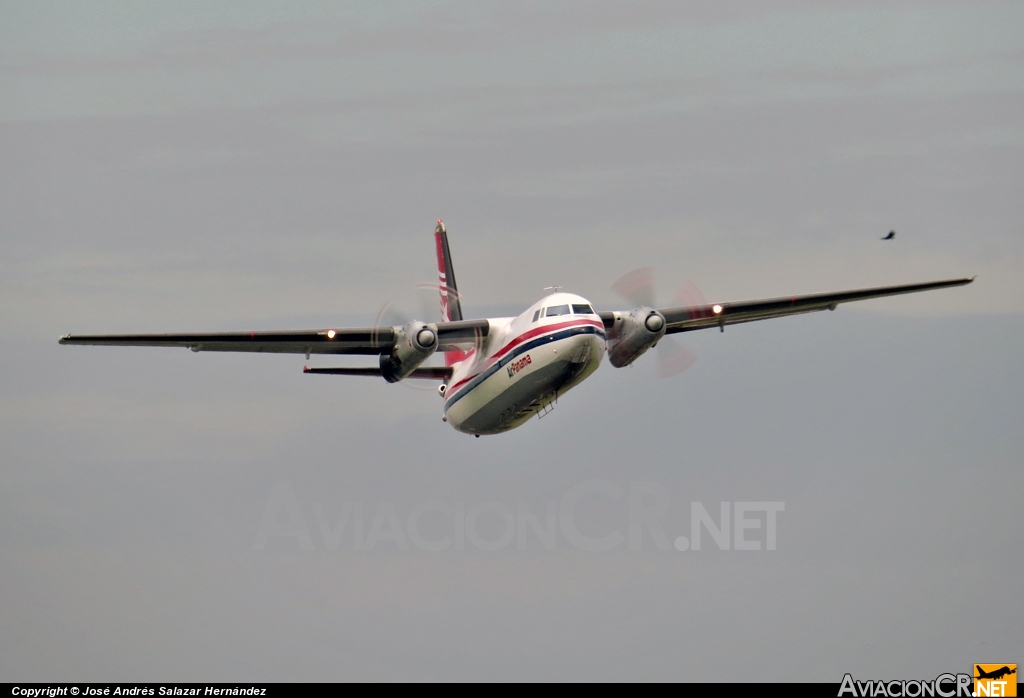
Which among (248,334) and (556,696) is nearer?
(248,334)

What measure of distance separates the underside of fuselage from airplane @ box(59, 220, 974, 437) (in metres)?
0.03

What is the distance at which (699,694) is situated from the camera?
45125 mm

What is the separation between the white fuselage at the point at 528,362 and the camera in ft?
119

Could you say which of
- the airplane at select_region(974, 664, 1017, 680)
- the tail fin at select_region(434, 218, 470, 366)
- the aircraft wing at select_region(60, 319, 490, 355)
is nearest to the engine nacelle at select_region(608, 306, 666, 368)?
the aircraft wing at select_region(60, 319, 490, 355)

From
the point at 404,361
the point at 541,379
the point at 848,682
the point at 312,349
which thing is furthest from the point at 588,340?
the point at 848,682

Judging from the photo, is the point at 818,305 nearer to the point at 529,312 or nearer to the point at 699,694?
the point at 529,312

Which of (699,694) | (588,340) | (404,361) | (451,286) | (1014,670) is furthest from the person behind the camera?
(451,286)

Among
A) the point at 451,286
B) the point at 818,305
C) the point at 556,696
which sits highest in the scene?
the point at 451,286

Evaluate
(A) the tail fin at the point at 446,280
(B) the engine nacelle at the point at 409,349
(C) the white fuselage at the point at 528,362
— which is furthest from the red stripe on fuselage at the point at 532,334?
(A) the tail fin at the point at 446,280

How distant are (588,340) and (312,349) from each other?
350 inches

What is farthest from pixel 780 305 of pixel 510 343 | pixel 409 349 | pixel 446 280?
pixel 446 280

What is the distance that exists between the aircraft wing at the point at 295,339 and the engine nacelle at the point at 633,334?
12.7 feet

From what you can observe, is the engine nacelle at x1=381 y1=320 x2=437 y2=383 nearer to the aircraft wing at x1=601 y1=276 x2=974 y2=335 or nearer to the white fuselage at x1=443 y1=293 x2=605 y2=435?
the white fuselage at x1=443 y1=293 x2=605 y2=435

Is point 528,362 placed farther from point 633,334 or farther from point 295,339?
point 295,339
